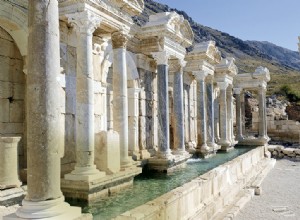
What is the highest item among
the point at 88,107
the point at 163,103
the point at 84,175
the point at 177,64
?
the point at 177,64

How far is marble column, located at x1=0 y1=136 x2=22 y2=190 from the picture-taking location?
6.75 metres

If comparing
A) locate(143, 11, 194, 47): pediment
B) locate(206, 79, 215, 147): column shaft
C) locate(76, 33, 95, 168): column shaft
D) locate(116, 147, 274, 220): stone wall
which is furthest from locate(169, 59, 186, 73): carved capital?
locate(76, 33, 95, 168): column shaft

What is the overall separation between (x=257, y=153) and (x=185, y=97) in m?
4.71

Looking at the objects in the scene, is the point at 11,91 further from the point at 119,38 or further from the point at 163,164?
the point at 163,164

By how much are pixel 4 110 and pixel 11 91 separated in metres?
0.49

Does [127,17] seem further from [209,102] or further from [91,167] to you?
[209,102]

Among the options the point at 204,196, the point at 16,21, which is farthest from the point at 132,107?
the point at 16,21

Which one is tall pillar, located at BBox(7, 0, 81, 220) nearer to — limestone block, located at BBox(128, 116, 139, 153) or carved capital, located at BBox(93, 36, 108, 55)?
carved capital, located at BBox(93, 36, 108, 55)

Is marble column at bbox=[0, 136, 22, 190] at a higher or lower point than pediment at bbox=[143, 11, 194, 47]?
lower

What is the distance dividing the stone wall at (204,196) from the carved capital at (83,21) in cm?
445

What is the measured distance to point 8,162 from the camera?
269 inches

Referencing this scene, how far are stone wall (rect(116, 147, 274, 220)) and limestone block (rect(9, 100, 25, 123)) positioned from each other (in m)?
4.04

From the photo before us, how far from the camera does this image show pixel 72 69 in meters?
9.41

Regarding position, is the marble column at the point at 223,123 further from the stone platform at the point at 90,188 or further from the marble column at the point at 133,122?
the stone platform at the point at 90,188
